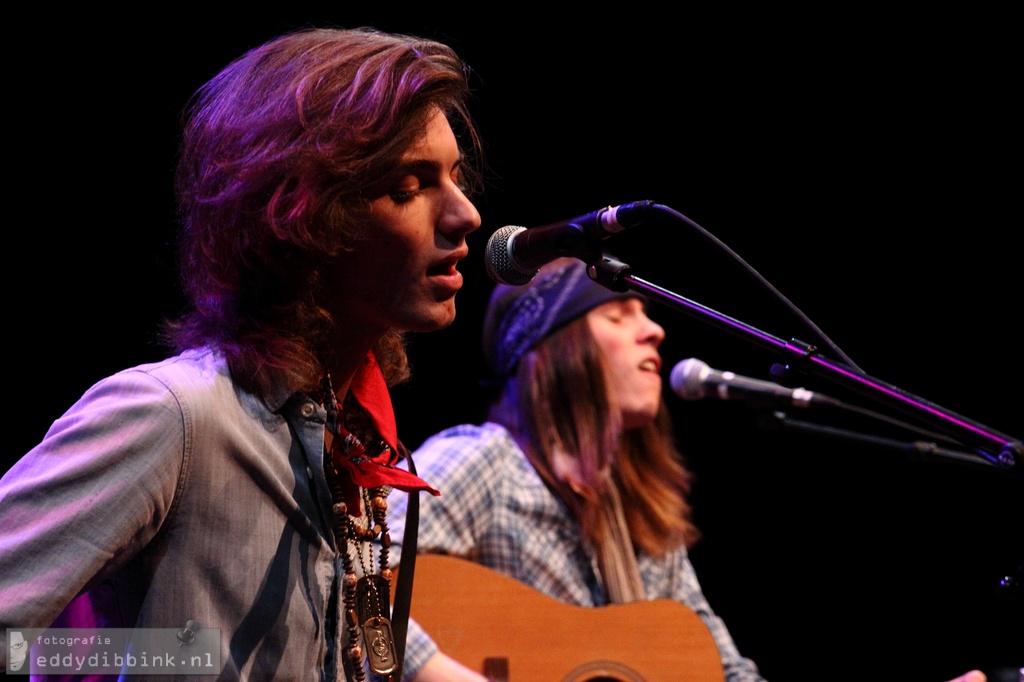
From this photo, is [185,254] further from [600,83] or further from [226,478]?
[600,83]

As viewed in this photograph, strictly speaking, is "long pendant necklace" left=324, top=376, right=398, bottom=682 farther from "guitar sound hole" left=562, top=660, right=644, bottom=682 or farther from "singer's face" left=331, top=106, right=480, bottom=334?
"guitar sound hole" left=562, top=660, right=644, bottom=682

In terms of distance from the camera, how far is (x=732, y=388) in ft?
7.26

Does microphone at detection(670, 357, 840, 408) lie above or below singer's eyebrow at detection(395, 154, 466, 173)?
below

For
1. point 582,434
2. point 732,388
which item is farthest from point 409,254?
point 582,434

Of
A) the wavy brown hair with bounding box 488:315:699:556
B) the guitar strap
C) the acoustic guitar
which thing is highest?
the guitar strap

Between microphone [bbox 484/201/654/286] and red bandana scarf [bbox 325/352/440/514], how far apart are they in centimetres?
42

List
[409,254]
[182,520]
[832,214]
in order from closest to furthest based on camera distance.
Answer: [182,520]
[409,254]
[832,214]

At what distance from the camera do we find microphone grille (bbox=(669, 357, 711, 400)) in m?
2.37

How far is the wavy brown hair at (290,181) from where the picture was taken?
5.85ft

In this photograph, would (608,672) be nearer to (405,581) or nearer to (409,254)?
(405,581)

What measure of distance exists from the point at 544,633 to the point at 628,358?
1.09 m

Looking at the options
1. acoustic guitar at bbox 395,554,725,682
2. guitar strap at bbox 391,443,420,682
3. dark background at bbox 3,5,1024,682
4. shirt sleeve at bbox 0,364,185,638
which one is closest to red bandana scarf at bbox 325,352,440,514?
guitar strap at bbox 391,443,420,682

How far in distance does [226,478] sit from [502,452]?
1866mm

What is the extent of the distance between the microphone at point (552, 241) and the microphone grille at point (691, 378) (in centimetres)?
77
